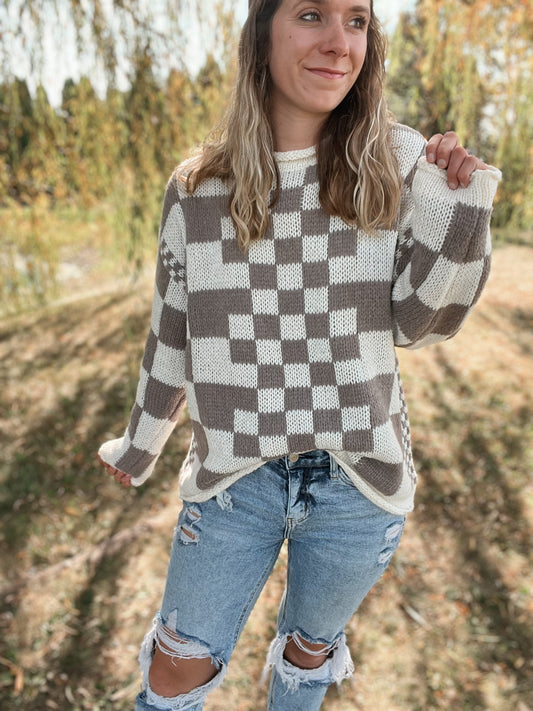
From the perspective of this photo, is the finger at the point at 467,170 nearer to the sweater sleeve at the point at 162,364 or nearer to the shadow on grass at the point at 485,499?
the sweater sleeve at the point at 162,364

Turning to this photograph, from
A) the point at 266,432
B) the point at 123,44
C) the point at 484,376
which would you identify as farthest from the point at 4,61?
the point at 484,376

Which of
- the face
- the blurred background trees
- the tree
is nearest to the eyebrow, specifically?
the face

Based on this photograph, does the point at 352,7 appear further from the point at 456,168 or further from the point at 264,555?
the point at 264,555

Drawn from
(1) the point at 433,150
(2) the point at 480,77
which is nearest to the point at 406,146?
(1) the point at 433,150

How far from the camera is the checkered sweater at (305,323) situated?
1.14m

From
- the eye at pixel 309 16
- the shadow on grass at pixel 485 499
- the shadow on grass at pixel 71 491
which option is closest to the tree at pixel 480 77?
A: the shadow on grass at pixel 485 499

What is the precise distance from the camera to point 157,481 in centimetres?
301

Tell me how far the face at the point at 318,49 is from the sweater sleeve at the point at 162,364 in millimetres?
285

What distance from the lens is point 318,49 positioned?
109 centimetres

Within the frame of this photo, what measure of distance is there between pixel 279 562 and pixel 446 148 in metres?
1.85

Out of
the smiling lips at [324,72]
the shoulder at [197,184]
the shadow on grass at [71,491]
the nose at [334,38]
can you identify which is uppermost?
the nose at [334,38]

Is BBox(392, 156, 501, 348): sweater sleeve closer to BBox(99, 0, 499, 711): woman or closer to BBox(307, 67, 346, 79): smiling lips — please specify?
BBox(99, 0, 499, 711): woman

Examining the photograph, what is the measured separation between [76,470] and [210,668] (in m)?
2.00

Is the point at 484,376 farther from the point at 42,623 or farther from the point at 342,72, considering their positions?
the point at 342,72
